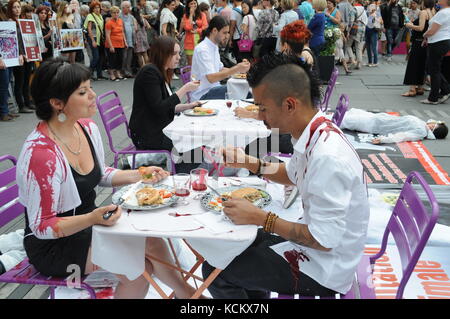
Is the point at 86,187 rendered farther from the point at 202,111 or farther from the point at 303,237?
the point at 202,111

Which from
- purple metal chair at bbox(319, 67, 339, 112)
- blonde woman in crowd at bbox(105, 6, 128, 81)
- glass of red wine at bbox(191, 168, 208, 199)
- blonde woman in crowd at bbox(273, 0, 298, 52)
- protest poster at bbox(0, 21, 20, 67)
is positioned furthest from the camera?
blonde woman in crowd at bbox(105, 6, 128, 81)

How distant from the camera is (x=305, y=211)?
193cm

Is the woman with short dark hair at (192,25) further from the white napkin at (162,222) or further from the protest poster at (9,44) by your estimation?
the white napkin at (162,222)

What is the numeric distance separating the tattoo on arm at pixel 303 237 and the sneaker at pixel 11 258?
183 cm

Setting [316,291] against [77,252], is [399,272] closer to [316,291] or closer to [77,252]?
[316,291]

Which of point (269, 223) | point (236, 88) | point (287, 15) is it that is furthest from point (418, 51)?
point (269, 223)

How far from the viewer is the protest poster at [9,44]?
6684 mm

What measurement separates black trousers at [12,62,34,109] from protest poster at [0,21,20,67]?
1.10ft

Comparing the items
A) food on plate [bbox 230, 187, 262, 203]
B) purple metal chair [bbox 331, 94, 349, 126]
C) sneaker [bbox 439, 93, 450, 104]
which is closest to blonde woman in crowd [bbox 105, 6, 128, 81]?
sneaker [bbox 439, 93, 450, 104]

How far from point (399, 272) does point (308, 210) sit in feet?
5.13

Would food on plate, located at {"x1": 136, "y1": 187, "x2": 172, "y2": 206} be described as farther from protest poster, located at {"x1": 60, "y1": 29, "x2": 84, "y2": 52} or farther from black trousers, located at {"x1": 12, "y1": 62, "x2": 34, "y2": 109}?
protest poster, located at {"x1": 60, "y1": 29, "x2": 84, "y2": 52}

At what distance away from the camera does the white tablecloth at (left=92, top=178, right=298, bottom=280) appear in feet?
6.01

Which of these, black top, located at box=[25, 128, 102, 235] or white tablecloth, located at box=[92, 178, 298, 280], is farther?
black top, located at box=[25, 128, 102, 235]
